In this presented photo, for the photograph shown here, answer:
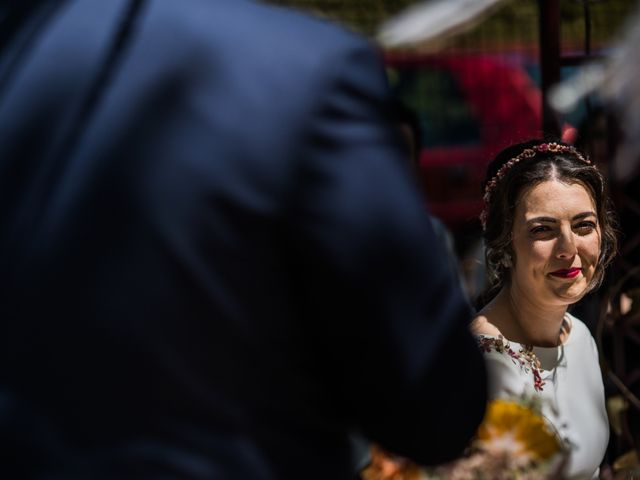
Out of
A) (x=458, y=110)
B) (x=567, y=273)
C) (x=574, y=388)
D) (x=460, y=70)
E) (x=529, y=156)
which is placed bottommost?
(x=458, y=110)

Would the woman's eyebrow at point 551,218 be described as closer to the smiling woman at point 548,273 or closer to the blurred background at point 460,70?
the smiling woman at point 548,273

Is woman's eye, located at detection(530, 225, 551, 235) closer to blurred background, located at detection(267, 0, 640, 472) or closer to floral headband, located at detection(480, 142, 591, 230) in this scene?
floral headband, located at detection(480, 142, 591, 230)

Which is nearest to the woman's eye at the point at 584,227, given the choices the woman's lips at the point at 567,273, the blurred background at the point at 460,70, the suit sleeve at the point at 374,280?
the woman's lips at the point at 567,273

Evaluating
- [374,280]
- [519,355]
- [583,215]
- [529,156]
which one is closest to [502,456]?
[374,280]

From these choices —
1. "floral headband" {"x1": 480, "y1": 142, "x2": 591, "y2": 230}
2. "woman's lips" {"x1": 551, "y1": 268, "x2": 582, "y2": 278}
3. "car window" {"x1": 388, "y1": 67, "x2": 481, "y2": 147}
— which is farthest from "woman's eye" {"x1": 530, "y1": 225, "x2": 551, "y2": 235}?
"car window" {"x1": 388, "y1": 67, "x2": 481, "y2": 147}

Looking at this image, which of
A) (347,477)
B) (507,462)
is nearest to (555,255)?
(507,462)

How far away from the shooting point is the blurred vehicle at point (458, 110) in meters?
9.88

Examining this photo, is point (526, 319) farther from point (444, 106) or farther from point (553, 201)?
point (444, 106)

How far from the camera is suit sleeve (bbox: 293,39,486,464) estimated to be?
1.28 metres

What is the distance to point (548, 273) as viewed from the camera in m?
3.13

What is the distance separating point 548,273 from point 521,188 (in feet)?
0.83

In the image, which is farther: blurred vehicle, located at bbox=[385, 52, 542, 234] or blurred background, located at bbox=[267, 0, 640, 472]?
blurred vehicle, located at bbox=[385, 52, 542, 234]

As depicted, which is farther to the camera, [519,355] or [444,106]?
[444,106]

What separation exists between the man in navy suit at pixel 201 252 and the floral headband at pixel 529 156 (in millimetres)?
1995
